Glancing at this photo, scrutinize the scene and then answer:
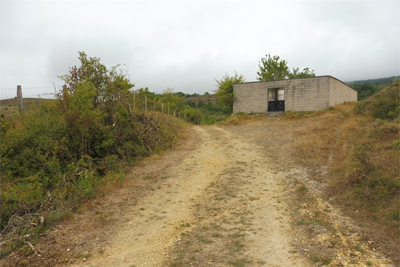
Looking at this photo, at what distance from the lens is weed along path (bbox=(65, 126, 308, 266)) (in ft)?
15.1

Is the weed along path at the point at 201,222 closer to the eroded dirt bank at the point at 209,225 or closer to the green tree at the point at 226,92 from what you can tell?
the eroded dirt bank at the point at 209,225

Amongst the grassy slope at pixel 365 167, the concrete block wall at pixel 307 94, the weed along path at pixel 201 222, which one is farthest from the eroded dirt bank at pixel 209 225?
the concrete block wall at pixel 307 94

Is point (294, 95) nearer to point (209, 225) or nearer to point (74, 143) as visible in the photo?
point (74, 143)

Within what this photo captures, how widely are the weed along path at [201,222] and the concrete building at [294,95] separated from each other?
44.9ft

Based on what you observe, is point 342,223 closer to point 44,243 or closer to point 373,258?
point 373,258

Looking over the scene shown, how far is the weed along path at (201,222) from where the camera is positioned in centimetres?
459

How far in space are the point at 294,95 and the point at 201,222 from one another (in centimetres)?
1881

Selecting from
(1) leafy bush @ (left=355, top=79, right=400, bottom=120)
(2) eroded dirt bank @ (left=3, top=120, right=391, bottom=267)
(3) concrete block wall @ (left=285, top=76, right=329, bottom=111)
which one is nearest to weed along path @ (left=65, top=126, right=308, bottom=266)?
(2) eroded dirt bank @ (left=3, top=120, right=391, bottom=267)

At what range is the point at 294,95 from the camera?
22375mm

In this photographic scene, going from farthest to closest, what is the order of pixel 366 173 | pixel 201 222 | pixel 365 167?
pixel 365 167 < pixel 366 173 < pixel 201 222

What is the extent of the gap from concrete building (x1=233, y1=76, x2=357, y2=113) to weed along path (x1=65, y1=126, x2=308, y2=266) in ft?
44.9

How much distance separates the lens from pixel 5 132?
10.4 meters

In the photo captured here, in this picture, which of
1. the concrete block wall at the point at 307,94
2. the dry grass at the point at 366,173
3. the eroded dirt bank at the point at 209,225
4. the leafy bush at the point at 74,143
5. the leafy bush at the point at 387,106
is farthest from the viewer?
the concrete block wall at the point at 307,94

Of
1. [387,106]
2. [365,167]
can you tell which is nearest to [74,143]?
[365,167]
